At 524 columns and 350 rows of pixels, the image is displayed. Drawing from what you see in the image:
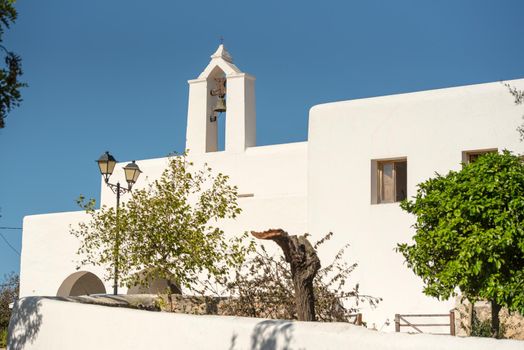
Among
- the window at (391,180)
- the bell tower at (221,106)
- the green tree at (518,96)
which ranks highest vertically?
the bell tower at (221,106)

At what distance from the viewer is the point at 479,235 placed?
46.1 ft

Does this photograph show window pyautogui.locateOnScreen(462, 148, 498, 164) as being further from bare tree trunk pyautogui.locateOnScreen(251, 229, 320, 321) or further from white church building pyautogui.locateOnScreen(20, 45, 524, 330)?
bare tree trunk pyautogui.locateOnScreen(251, 229, 320, 321)

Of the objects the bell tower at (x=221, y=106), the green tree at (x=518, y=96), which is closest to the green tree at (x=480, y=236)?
the green tree at (x=518, y=96)

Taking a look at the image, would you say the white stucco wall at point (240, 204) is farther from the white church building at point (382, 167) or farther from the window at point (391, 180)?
the window at point (391, 180)

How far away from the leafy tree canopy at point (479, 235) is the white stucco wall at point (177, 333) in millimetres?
5209

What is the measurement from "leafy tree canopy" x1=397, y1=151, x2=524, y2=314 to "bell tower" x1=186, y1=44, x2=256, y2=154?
11807 mm

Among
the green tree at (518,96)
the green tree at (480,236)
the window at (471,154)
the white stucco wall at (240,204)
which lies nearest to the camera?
the green tree at (480,236)

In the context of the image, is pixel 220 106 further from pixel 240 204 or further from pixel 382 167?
pixel 382 167

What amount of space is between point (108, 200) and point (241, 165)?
474cm

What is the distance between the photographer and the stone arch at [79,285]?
27.0 m

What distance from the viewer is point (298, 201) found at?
2195 cm

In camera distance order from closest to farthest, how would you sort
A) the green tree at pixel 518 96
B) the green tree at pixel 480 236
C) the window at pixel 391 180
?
the green tree at pixel 480 236, the green tree at pixel 518 96, the window at pixel 391 180

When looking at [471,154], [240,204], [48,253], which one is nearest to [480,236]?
[471,154]

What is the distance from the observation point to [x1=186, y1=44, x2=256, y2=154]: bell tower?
26.3m
